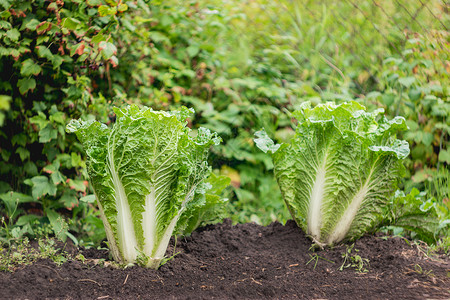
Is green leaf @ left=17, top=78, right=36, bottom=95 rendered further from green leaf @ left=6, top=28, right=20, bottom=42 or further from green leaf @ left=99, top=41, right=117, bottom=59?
green leaf @ left=99, top=41, right=117, bottom=59

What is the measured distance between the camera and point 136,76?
4.19m

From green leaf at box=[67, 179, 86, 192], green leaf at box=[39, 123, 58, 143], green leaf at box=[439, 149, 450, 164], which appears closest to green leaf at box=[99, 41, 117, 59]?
green leaf at box=[39, 123, 58, 143]

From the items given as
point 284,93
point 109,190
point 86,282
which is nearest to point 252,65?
point 284,93

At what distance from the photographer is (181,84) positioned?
17.0ft

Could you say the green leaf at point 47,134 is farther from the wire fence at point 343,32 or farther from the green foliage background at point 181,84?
the wire fence at point 343,32

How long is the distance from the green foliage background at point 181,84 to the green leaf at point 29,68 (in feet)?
0.04

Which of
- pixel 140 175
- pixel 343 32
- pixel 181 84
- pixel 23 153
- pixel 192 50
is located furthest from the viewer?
pixel 343 32

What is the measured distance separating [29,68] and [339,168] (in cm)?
238

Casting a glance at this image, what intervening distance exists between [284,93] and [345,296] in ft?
10.5

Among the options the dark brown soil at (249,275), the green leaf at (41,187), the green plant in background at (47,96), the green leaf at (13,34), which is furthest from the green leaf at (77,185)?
the green leaf at (13,34)

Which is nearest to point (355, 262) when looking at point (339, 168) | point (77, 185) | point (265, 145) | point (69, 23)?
point (339, 168)

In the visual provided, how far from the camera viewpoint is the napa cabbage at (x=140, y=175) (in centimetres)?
243

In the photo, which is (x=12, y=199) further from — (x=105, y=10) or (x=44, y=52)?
(x=105, y=10)

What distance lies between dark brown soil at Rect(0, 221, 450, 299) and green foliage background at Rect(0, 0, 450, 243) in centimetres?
52
